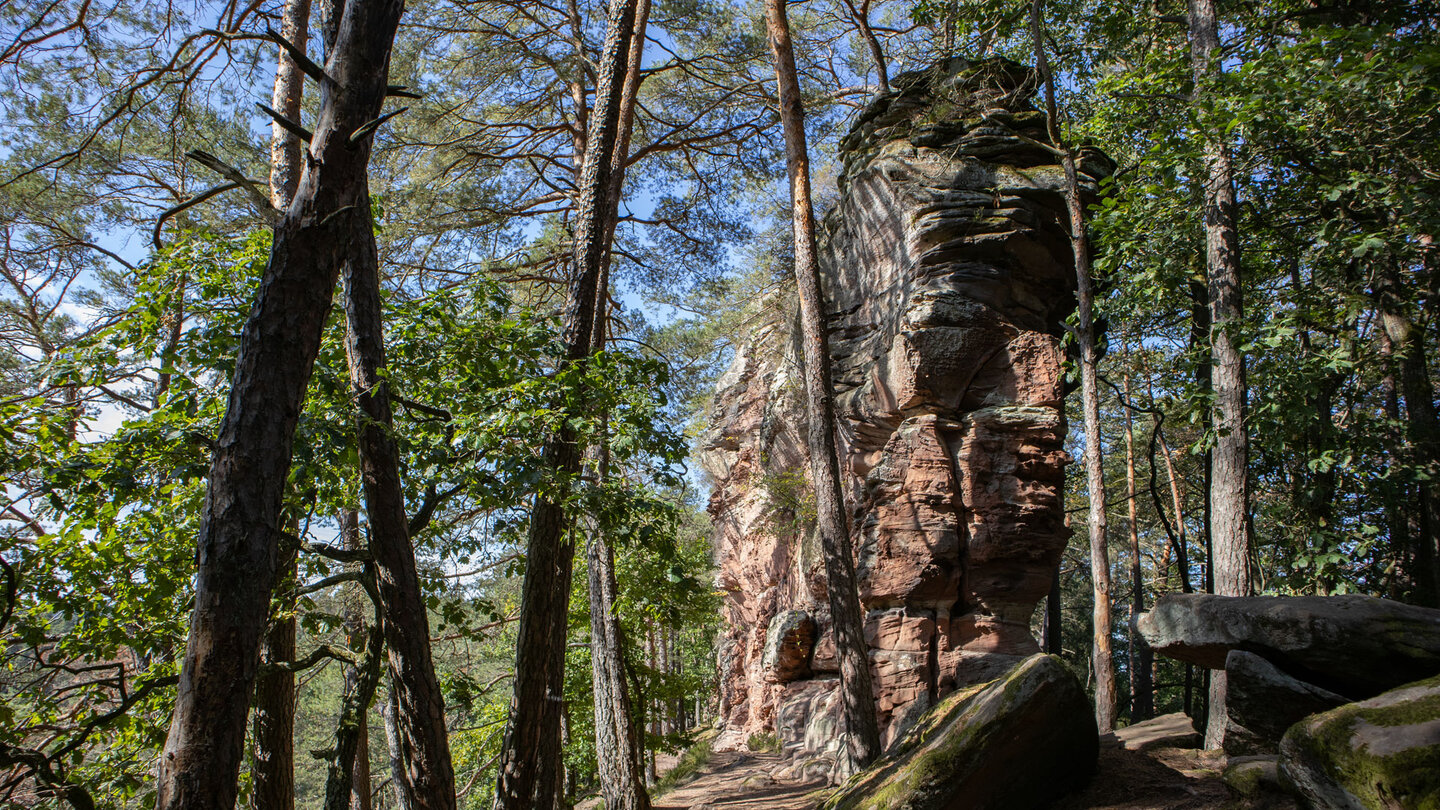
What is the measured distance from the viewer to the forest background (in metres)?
4.39

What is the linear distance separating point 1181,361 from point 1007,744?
5.63 metres

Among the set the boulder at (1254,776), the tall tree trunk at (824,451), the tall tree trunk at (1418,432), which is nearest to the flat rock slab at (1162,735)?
the boulder at (1254,776)

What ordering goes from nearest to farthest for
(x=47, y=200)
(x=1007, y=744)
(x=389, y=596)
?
1. (x=389, y=596)
2. (x=1007, y=744)
3. (x=47, y=200)

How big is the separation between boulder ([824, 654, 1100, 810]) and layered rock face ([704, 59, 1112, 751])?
15.7 ft

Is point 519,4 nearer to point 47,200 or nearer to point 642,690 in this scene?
point 47,200

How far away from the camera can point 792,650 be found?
13.6m

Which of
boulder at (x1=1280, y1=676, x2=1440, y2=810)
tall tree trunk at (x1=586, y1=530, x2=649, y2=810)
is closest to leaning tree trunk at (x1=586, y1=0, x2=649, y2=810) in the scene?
tall tree trunk at (x1=586, y1=530, x2=649, y2=810)

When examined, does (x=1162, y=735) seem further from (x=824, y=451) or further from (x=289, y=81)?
(x=289, y=81)

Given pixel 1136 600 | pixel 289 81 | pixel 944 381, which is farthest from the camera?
pixel 1136 600

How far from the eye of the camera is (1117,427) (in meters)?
21.9

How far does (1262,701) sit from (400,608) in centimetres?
530

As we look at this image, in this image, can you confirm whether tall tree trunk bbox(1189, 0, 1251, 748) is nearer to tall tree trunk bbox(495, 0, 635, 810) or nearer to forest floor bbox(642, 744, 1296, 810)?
forest floor bbox(642, 744, 1296, 810)

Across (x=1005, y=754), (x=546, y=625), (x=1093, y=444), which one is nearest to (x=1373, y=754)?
(x=1005, y=754)

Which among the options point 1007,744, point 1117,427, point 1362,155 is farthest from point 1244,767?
point 1117,427
